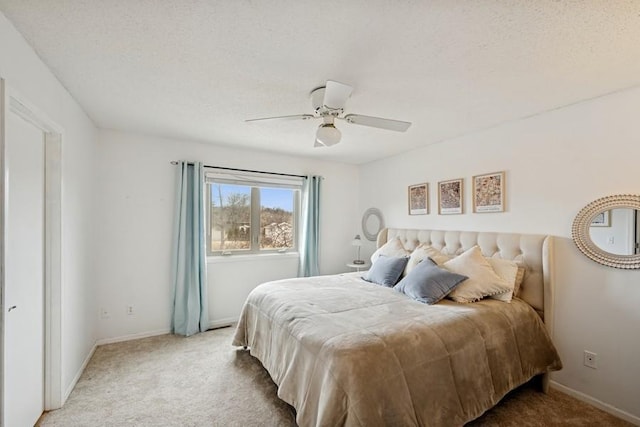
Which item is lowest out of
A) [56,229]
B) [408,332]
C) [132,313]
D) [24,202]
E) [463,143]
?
[132,313]

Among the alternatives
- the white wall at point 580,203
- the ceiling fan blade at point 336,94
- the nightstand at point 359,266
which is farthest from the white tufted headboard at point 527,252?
the ceiling fan blade at point 336,94

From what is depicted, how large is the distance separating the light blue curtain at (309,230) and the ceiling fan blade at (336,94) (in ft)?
8.12

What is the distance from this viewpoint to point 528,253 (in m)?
2.58

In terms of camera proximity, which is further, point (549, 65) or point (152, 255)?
point (152, 255)

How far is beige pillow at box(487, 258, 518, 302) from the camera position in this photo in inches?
95.6

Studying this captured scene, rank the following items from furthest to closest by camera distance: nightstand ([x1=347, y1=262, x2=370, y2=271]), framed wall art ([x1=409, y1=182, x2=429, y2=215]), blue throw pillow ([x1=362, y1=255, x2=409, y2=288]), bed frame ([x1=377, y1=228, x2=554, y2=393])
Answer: nightstand ([x1=347, y1=262, x2=370, y2=271]) < framed wall art ([x1=409, y1=182, x2=429, y2=215]) < blue throw pillow ([x1=362, y1=255, x2=409, y2=288]) < bed frame ([x1=377, y1=228, x2=554, y2=393])

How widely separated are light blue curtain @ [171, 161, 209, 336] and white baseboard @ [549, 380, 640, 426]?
3702 mm

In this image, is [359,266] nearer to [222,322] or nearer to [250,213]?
[250,213]

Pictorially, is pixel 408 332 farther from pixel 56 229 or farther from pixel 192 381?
pixel 56 229

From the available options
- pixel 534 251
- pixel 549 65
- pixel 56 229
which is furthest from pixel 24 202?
pixel 534 251

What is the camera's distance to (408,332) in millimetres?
1822

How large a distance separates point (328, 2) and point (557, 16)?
1122 millimetres

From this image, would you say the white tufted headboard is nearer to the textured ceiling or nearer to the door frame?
the textured ceiling

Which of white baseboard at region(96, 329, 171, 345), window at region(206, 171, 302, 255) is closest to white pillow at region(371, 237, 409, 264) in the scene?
window at region(206, 171, 302, 255)
